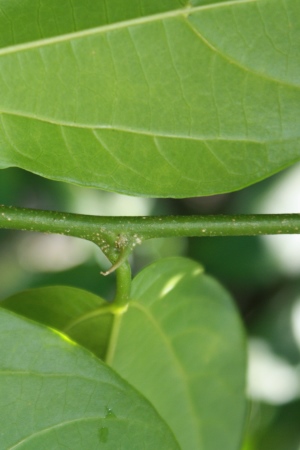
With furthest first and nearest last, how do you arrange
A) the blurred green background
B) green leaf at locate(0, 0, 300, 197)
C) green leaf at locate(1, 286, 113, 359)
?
1. the blurred green background
2. green leaf at locate(1, 286, 113, 359)
3. green leaf at locate(0, 0, 300, 197)

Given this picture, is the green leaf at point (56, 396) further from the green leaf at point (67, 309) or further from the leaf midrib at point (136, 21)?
the leaf midrib at point (136, 21)

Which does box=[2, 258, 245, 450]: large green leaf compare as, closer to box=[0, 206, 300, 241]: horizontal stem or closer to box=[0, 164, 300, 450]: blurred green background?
box=[0, 206, 300, 241]: horizontal stem

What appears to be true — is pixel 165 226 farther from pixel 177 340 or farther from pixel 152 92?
pixel 177 340

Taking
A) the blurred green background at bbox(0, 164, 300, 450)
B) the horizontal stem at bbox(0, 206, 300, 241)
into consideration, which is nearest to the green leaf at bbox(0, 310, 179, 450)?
the horizontal stem at bbox(0, 206, 300, 241)

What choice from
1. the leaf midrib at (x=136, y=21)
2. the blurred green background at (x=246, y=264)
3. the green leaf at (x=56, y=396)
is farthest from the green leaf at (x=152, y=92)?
the blurred green background at (x=246, y=264)

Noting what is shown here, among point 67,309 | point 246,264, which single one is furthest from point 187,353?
point 246,264

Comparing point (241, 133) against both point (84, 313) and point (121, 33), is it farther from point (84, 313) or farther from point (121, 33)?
point (84, 313)
